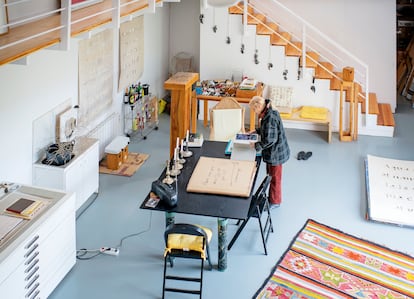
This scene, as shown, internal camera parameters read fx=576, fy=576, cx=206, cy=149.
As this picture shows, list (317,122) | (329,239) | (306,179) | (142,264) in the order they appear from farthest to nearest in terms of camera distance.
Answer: (317,122)
(306,179)
(329,239)
(142,264)

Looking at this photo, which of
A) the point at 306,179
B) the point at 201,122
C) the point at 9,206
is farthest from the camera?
the point at 201,122

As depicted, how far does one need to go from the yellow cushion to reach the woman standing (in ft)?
8.34

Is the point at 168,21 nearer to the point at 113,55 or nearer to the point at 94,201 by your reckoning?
the point at 113,55

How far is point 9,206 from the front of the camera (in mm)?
4828

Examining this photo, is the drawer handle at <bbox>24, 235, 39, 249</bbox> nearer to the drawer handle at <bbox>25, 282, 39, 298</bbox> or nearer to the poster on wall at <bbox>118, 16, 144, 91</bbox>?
the drawer handle at <bbox>25, 282, 39, 298</bbox>

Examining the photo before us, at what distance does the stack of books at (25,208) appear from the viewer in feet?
15.4

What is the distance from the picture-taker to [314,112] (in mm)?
9094

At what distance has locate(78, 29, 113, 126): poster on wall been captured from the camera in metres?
6.88

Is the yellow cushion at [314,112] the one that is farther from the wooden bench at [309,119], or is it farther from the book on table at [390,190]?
the book on table at [390,190]

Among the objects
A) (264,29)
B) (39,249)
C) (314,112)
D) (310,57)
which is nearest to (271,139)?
(39,249)

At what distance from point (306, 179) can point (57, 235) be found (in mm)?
3670

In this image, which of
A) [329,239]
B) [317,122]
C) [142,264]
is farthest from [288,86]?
[142,264]

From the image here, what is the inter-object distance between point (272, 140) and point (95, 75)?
2.50 metres

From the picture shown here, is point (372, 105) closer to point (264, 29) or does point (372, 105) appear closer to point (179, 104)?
point (264, 29)
